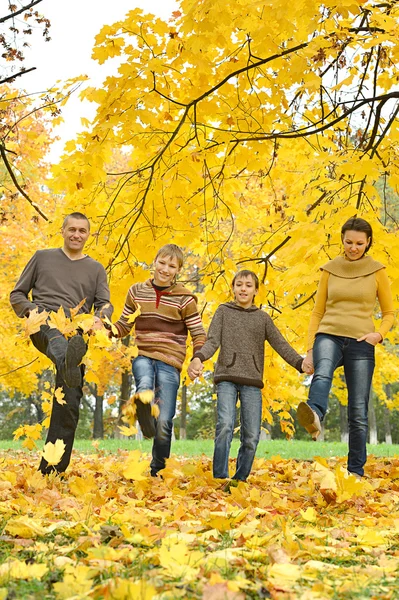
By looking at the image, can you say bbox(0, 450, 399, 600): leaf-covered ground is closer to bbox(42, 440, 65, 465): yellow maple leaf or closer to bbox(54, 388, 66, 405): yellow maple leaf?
bbox(42, 440, 65, 465): yellow maple leaf

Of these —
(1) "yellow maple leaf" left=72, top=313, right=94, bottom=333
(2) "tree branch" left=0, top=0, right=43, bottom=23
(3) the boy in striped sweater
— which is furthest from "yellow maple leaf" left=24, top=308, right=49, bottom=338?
(2) "tree branch" left=0, top=0, right=43, bottom=23

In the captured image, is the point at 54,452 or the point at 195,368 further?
the point at 195,368

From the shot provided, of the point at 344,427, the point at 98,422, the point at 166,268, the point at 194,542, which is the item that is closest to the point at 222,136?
the point at 166,268

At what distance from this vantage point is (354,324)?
4836 millimetres

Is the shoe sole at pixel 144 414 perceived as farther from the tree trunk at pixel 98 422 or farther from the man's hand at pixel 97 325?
the tree trunk at pixel 98 422

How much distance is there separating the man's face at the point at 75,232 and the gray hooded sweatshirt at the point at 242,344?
110cm

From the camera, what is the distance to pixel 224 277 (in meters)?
6.52

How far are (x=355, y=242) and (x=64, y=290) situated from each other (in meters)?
2.01

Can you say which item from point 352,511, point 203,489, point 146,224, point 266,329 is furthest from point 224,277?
point 352,511

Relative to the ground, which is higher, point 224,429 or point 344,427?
point 344,427

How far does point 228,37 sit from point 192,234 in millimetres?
1653

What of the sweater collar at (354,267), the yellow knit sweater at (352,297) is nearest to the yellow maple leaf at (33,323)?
the yellow knit sweater at (352,297)

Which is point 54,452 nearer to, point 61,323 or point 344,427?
point 61,323

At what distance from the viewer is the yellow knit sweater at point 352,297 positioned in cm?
485
